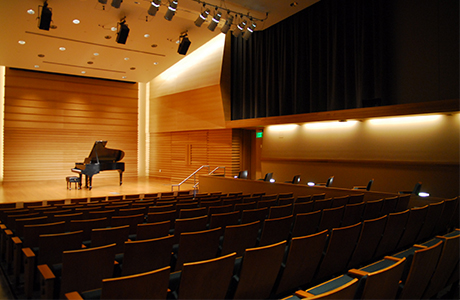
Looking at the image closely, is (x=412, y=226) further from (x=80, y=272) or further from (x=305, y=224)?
(x=80, y=272)

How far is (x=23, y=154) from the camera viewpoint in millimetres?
13055

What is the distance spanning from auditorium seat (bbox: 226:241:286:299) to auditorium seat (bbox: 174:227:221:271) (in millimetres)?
518

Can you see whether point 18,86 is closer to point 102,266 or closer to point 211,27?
point 211,27

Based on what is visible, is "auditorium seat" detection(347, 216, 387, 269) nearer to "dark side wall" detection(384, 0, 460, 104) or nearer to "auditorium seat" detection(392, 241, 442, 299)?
"auditorium seat" detection(392, 241, 442, 299)

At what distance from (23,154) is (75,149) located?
2010 mm

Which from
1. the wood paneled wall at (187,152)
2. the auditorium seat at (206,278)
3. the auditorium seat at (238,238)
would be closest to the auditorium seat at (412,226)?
the auditorium seat at (238,238)

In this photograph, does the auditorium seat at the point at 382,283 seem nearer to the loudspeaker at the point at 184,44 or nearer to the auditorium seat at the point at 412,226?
the auditorium seat at the point at 412,226

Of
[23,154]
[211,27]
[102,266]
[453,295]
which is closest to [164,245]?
[102,266]

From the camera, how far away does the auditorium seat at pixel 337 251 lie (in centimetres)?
255

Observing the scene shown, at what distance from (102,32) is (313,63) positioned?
6339mm

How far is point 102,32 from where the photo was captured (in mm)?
8625

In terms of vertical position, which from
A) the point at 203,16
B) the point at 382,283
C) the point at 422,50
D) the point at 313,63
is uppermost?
the point at 203,16

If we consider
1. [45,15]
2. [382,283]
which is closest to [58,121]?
[45,15]

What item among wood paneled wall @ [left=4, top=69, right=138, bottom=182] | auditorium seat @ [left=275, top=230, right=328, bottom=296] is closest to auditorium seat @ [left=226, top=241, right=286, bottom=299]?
auditorium seat @ [left=275, top=230, right=328, bottom=296]
